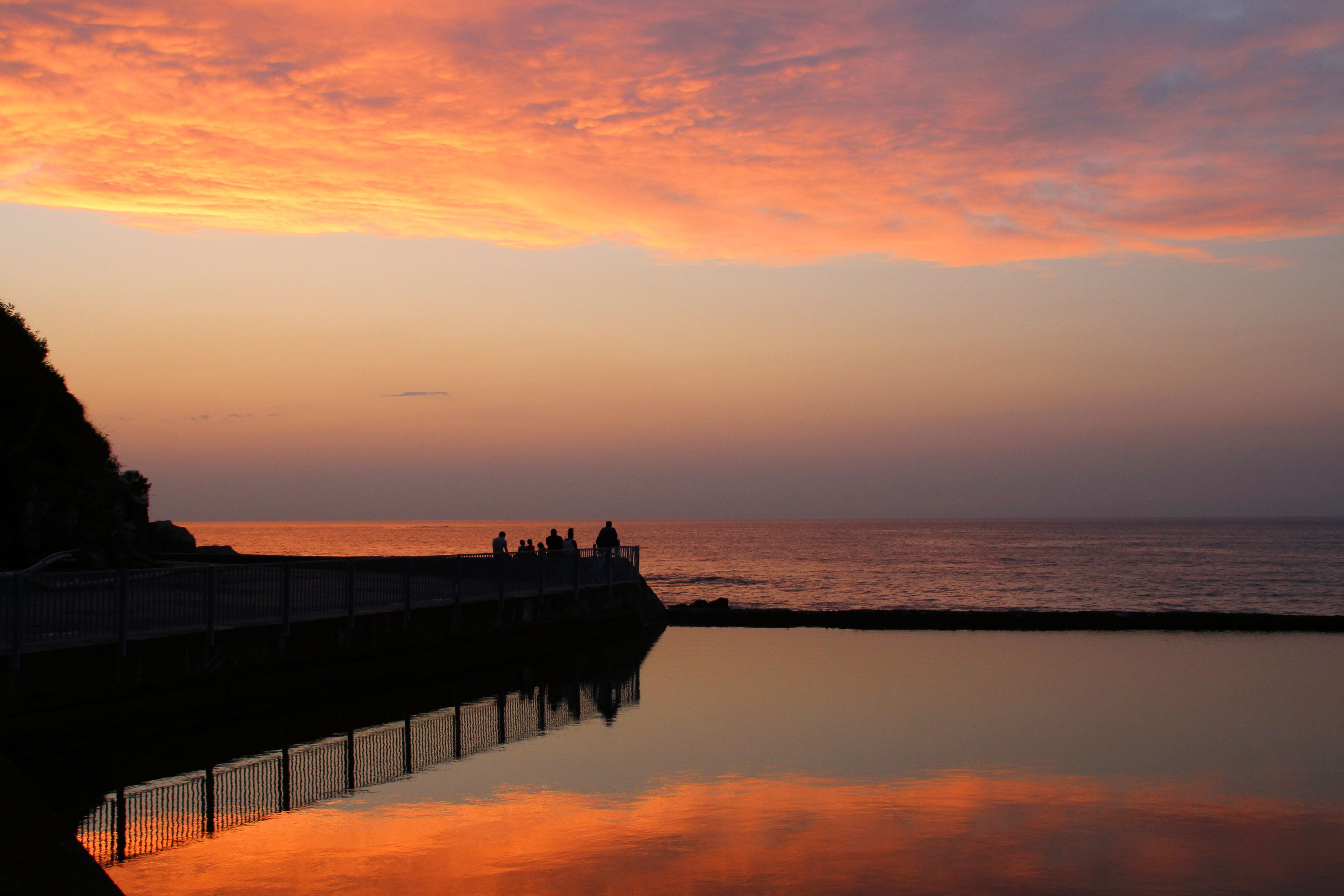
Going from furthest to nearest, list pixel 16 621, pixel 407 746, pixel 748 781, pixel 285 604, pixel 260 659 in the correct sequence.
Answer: pixel 285 604, pixel 260 659, pixel 407 746, pixel 16 621, pixel 748 781

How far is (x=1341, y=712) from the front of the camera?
18.5 meters

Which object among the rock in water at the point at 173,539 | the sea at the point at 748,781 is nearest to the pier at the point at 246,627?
the sea at the point at 748,781

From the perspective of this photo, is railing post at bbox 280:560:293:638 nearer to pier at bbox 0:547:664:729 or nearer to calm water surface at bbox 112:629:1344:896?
pier at bbox 0:547:664:729

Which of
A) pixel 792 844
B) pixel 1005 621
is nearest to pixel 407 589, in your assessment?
pixel 792 844

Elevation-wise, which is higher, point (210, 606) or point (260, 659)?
point (210, 606)

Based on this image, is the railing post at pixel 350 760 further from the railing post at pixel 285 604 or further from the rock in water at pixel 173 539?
the rock in water at pixel 173 539

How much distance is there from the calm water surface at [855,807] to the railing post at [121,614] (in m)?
5.30

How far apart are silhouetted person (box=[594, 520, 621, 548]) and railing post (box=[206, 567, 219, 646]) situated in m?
17.0

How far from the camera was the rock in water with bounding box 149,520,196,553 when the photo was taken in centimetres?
5291

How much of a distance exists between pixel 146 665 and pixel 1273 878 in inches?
579

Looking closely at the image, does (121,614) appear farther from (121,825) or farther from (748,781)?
(748,781)

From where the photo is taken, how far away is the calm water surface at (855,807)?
9.70 meters

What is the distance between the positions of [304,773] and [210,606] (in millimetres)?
4991

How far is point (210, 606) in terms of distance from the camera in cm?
1731
